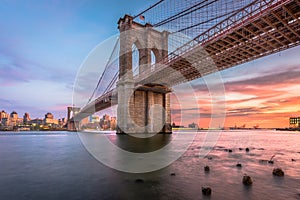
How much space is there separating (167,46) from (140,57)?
345 inches

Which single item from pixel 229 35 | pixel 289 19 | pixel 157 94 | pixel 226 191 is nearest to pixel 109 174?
pixel 226 191

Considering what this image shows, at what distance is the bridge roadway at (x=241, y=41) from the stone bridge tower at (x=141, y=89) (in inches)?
227

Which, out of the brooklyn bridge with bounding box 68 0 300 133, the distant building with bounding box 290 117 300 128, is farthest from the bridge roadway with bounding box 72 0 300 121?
the distant building with bounding box 290 117 300 128

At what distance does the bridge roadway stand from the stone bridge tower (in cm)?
576

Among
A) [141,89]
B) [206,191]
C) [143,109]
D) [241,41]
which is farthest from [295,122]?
[206,191]

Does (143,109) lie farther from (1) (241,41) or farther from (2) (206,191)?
(2) (206,191)

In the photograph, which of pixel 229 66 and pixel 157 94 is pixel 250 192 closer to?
pixel 229 66

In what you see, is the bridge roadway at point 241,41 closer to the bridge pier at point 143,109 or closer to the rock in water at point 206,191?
the bridge pier at point 143,109

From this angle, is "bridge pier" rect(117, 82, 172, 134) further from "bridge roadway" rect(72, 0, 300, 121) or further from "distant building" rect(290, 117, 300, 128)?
"distant building" rect(290, 117, 300, 128)

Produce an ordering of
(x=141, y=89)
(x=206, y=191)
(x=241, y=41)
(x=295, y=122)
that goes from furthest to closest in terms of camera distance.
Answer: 1. (x=295, y=122)
2. (x=141, y=89)
3. (x=241, y=41)
4. (x=206, y=191)

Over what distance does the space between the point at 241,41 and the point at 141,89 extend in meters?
25.1

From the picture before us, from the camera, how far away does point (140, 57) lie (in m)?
48.2

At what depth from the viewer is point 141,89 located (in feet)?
141

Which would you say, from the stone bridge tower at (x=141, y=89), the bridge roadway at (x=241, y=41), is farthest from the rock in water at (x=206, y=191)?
the stone bridge tower at (x=141, y=89)
